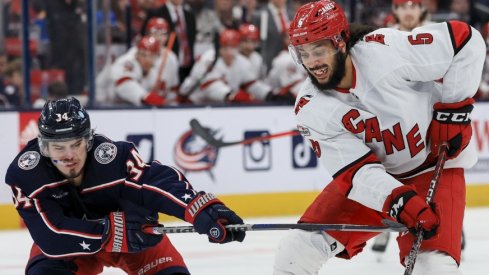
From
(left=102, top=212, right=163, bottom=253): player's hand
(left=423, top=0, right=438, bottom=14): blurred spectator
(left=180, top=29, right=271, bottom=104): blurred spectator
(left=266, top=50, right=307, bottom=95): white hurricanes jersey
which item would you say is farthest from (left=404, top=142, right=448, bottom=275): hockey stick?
(left=423, top=0, right=438, bottom=14): blurred spectator

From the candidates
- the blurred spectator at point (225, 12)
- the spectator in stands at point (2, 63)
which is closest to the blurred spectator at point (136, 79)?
the spectator in stands at point (2, 63)

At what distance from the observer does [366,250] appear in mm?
5621

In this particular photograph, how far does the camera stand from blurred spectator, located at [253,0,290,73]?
780 centimetres

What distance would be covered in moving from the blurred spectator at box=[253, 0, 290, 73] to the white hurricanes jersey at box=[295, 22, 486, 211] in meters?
4.36

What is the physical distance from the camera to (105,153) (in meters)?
3.34

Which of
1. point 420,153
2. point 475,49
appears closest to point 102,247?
Answer: point 420,153

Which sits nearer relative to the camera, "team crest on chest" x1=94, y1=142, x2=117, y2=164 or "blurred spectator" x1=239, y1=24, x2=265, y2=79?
"team crest on chest" x1=94, y1=142, x2=117, y2=164

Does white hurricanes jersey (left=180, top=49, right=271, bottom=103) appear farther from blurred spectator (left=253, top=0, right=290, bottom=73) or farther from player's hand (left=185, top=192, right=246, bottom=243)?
player's hand (left=185, top=192, right=246, bottom=243)

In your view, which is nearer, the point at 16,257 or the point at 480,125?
the point at 16,257

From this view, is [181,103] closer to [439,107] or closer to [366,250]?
[366,250]

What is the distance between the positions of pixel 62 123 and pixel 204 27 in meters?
4.78

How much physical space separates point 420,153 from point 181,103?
13.6ft

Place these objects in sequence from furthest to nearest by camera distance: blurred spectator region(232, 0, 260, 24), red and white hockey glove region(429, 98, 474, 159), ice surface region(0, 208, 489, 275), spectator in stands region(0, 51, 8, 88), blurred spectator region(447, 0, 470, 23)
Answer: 1. blurred spectator region(447, 0, 470, 23)
2. blurred spectator region(232, 0, 260, 24)
3. spectator in stands region(0, 51, 8, 88)
4. ice surface region(0, 208, 489, 275)
5. red and white hockey glove region(429, 98, 474, 159)

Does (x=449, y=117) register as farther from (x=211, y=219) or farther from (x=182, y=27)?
(x=182, y=27)
